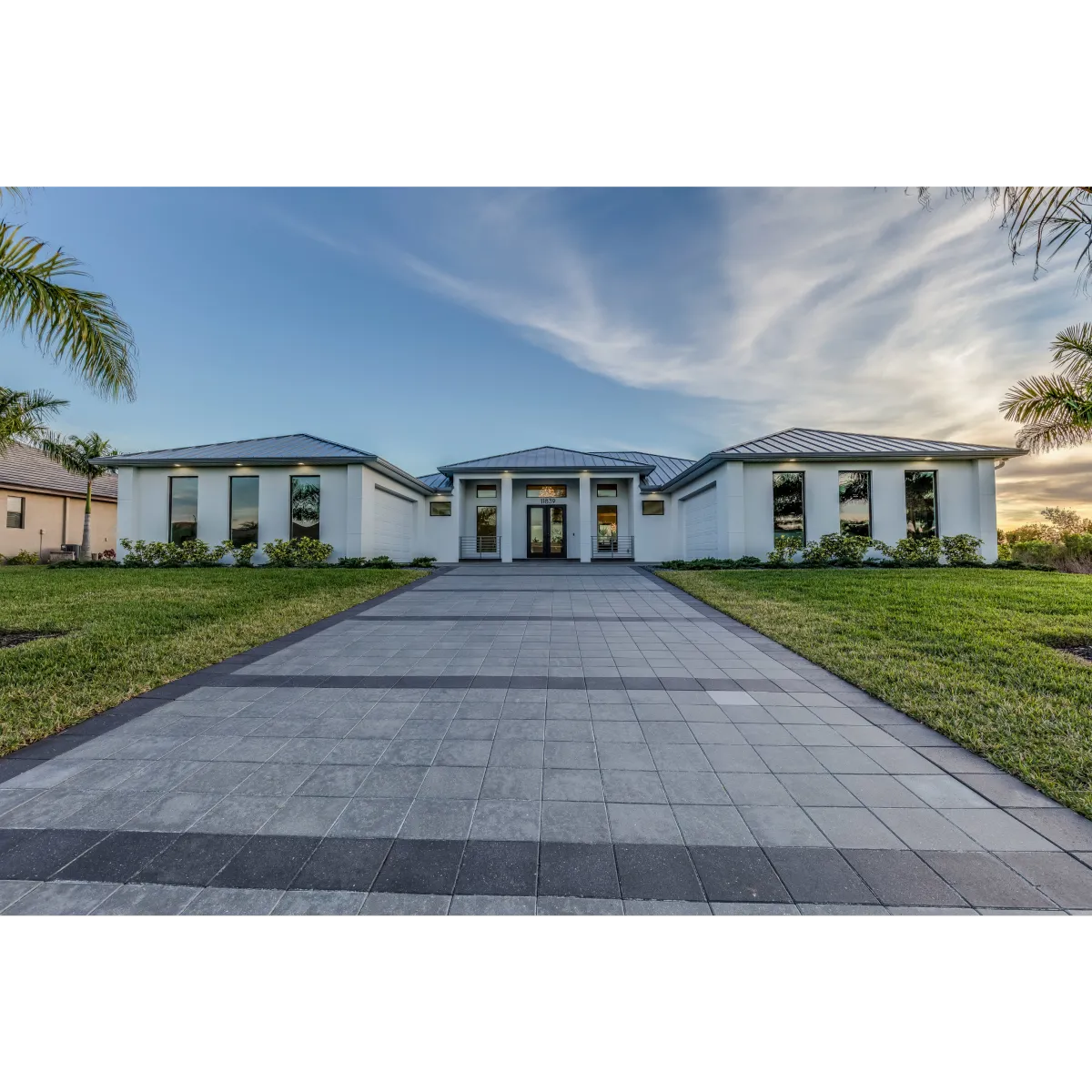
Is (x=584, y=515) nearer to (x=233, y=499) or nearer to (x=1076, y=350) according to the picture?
(x=233, y=499)

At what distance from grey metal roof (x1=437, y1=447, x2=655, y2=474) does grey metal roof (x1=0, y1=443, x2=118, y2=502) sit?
14.6m

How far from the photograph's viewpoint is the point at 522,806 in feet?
7.55

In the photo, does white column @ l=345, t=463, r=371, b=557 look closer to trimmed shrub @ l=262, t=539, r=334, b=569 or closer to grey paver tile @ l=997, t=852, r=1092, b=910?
trimmed shrub @ l=262, t=539, r=334, b=569

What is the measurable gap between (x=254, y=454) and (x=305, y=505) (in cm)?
213

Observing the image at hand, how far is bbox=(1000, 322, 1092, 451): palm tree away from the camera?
5.66 metres

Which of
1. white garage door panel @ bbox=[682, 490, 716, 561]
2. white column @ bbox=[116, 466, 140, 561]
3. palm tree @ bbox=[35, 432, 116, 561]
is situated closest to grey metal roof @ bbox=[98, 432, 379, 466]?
white column @ bbox=[116, 466, 140, 561]

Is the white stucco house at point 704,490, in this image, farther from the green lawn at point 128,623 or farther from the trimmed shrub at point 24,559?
the trimmed shrub at point 24,559

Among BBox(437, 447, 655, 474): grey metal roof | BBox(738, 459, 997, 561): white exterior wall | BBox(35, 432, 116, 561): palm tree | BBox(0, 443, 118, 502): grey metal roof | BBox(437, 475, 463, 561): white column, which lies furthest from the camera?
BBox(437, 475, 463, 561): white column

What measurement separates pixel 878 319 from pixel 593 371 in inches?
425

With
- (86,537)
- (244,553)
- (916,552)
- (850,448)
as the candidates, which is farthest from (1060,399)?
(86,537)
